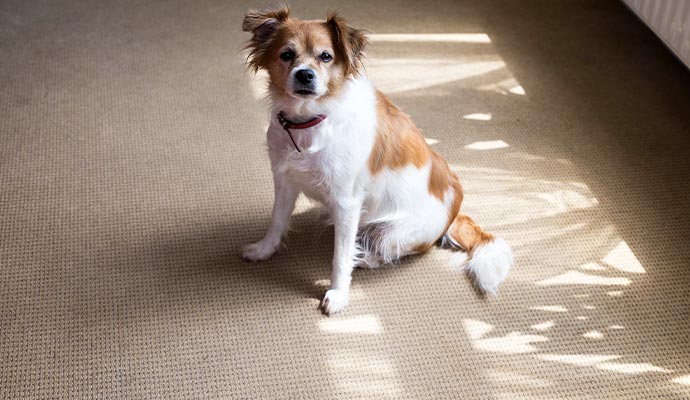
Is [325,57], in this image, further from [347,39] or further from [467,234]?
[467,234]

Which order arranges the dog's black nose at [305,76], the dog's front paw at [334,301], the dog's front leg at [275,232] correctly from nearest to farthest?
the dog's black nose at [305,76] < the dog's front paw at [334,301] < the dog's front leg at [275,232]

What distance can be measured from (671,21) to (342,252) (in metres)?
1.49

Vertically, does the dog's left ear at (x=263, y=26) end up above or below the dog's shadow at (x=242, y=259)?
above

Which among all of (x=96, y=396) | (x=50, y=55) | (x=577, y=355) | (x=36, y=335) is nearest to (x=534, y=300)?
(x=577, y=355)

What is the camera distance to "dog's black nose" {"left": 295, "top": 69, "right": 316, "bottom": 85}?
1.62 meters

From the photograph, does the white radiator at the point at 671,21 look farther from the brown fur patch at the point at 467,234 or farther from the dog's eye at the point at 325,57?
the dog's eye at the point at 325,57

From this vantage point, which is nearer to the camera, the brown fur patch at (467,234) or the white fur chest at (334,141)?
the white fur chest at (334,141)

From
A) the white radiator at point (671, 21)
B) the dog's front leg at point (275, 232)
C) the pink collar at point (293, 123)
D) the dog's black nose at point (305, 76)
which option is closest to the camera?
the dog's black nose at point (305, 76)

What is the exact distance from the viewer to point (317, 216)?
85.4 inches

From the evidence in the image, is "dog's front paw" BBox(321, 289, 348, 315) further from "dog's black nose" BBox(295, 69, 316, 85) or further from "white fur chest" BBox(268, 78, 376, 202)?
"dog's black nose" BBox(295, 69, 316, 85)

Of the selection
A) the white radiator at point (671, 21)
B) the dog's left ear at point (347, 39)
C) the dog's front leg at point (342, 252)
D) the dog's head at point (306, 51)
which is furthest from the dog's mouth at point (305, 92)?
the white radiator at point (671, 21)

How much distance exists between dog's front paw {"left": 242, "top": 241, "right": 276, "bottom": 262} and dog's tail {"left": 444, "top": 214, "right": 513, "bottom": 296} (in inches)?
18.5

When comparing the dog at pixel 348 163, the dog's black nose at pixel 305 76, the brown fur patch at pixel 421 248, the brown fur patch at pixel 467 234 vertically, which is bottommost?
the brown fur patch at pixel 421 248

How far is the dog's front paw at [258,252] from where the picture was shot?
2.01 m
